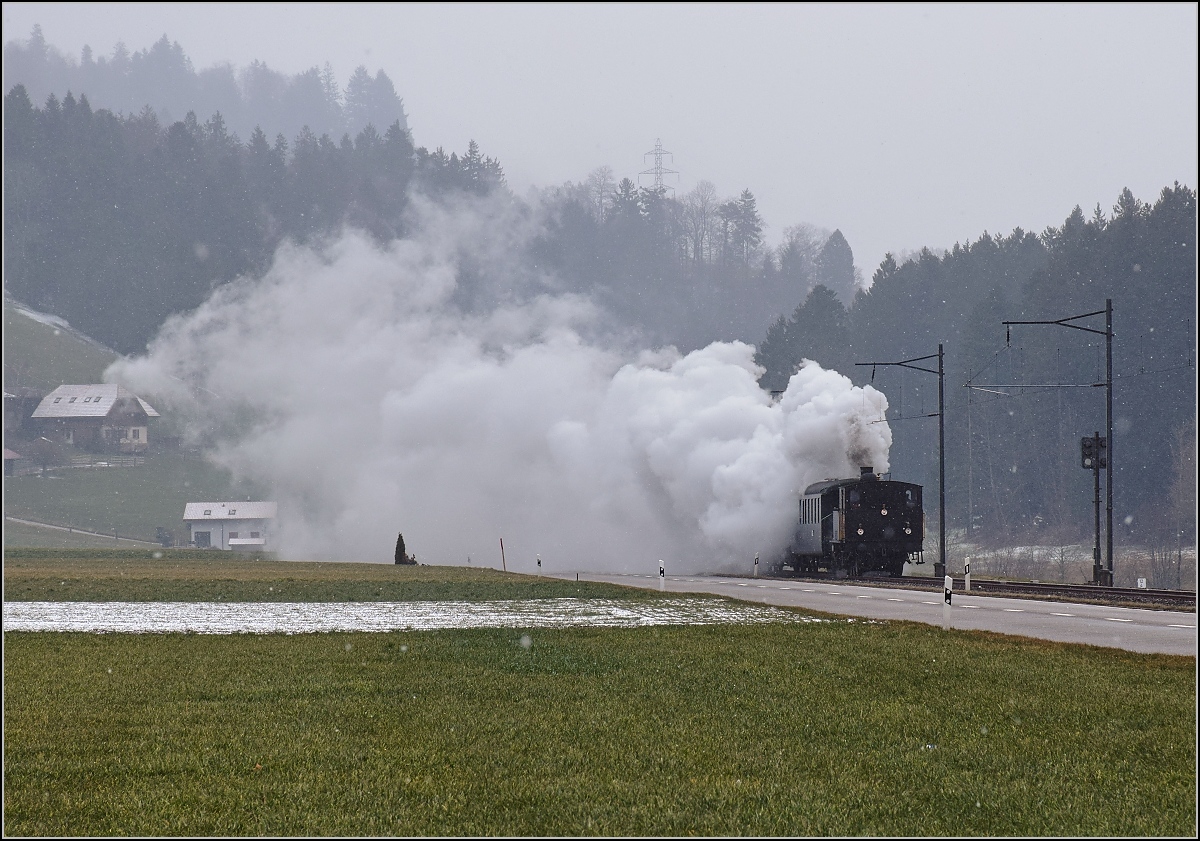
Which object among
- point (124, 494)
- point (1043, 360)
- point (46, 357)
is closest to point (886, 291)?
point (1043, 360)

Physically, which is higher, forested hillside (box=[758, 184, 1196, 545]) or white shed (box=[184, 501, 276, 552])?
forested hillside (box=[758, 184, 1196, 545])

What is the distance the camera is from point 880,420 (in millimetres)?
60031

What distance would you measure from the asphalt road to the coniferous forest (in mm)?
18070

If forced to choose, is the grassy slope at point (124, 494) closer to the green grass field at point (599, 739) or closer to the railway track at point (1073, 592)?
the railway track at point (1073, 592)

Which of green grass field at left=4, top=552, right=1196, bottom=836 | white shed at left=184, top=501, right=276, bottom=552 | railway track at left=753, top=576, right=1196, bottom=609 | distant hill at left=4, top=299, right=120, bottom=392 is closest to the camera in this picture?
green grass field at left=4, top=552, right=1196, bottom=836

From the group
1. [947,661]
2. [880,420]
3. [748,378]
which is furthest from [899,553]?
[947,661]

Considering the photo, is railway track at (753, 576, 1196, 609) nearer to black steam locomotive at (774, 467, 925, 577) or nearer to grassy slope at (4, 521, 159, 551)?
black steam locomotive at (774, 467, 925, 577)

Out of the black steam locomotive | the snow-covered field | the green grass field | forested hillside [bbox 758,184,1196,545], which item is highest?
forested hillside [bbox 758,184,1196,545]

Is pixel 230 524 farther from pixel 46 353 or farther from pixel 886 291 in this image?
pixel 886 291

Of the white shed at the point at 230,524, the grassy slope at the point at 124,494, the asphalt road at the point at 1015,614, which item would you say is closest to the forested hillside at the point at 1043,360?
the asphalt road at the point at 1015,614

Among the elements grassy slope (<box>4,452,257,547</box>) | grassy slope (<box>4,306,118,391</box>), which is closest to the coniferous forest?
grassy slope (<box>4,306,118,391</box>)

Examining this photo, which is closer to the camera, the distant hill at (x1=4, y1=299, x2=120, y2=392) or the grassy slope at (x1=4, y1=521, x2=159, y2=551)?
the grassy slope at (x1=4, y1=521, x2=159, y2=551)

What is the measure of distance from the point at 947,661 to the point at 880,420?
4372 centimetres

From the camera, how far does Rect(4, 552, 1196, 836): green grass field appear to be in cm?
852
